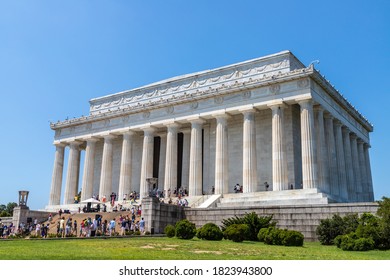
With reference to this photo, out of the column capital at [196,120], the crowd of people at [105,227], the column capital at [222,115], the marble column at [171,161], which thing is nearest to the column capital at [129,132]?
the marble column at [171,161]

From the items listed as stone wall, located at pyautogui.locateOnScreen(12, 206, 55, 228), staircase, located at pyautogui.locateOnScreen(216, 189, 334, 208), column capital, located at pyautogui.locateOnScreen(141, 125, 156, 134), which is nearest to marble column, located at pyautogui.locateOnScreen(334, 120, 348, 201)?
staircase, located at pyautogui.locateOnScreen(216, 189, 334, 208)

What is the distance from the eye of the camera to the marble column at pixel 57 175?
54656 mm

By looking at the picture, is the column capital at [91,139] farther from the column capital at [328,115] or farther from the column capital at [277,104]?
the column capital at [328,115]

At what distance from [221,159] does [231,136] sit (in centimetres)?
567

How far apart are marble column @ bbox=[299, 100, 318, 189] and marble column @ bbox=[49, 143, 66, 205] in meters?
32.9

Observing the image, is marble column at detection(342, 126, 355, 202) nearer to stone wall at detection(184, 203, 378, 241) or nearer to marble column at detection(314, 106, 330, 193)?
marble column at detection(314, 106, 330, 193)

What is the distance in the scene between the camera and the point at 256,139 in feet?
152

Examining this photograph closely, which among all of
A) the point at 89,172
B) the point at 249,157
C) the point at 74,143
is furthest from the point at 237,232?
the point at 74,143

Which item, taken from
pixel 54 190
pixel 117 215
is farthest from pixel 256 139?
pixel 54 190

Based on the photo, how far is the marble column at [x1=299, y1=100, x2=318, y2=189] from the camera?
124ft

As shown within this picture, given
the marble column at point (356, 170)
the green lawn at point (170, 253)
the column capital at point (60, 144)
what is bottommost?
the green lawn at point (170, 253)

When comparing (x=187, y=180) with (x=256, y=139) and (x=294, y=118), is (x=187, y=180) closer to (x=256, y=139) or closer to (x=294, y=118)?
(x=256, y=139)

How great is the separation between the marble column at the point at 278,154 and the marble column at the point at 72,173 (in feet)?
91.2

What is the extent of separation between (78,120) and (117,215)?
868 inches
